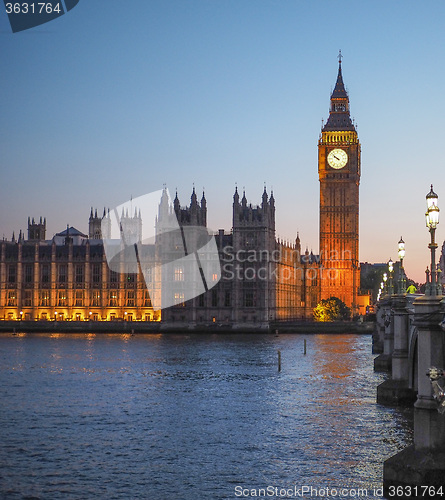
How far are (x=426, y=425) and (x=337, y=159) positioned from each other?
492ft

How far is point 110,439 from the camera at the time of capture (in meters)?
29.7

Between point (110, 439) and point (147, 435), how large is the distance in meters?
1.62

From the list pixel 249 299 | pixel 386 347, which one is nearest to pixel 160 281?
pixel 249 299

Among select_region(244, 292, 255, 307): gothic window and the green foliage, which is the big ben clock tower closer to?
the green foliage

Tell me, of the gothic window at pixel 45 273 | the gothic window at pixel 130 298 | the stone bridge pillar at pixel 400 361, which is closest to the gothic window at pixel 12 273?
the gothic window at pixel 45 273

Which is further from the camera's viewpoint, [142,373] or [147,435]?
[142,373]

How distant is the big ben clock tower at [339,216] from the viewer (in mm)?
159875

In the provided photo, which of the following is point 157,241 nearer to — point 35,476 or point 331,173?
point 331,173

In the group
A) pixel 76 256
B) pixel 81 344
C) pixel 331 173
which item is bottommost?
pixel 81 344

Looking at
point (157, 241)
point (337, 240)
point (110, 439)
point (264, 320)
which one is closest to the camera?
point (110, 439)

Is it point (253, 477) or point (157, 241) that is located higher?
point (157, 241)

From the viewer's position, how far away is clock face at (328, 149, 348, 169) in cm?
16462

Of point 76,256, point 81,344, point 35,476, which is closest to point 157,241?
point 76,256

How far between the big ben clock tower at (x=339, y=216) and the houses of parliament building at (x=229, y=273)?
0.21 m
